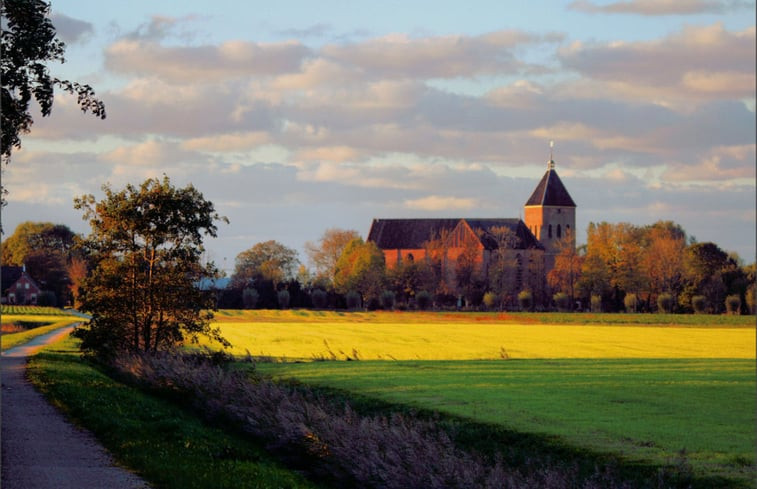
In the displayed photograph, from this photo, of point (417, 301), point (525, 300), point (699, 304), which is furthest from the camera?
point (417, 301)

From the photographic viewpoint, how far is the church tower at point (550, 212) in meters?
176

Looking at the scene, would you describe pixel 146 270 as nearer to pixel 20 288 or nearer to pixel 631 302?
pixel 631 302

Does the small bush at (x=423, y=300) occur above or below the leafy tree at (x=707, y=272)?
below

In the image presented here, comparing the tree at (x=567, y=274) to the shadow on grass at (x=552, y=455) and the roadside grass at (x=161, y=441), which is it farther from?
the shadow on grass at (x=552, y=455)

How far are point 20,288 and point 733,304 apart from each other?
9228cm

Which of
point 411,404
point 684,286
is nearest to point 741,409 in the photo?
point 411,404

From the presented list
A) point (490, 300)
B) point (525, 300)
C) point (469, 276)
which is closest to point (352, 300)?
point (490, 300)

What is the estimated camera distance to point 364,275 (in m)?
132

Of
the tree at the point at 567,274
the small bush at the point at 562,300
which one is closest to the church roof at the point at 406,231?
the tree at the point at 567,274

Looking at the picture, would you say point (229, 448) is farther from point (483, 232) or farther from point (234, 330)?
point (483, 232)

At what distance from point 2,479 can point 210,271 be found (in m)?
24.3

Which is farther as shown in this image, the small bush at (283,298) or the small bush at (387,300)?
the small bush at (387,300)

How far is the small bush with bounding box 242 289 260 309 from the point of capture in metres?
124

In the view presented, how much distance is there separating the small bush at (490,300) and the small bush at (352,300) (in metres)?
16.3
